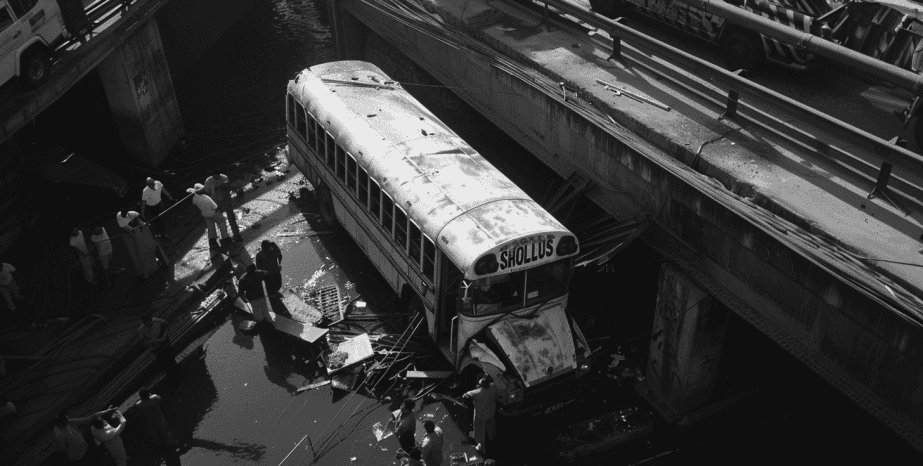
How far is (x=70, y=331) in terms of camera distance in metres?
13.7

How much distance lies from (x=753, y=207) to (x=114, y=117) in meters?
15.0

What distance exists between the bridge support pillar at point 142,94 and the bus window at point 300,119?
14.9 ft

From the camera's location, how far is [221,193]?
52.7 feet

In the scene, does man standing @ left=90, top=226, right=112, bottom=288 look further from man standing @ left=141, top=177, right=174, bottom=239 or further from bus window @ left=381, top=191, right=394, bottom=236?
bus window @ left=381, top=191, right=394, bottom=236

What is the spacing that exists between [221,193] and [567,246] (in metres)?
7.87

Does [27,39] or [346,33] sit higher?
[27,39]

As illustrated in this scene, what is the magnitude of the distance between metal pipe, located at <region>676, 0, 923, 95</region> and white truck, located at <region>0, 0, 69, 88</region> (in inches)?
485

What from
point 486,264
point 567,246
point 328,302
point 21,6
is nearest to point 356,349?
point 328,302

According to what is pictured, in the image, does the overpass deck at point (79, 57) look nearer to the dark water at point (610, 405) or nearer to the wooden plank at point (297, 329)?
the dark water at point (610, 405)

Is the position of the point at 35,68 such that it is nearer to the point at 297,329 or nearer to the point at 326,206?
the point at 326,206

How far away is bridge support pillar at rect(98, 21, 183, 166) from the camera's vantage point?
59.7ft

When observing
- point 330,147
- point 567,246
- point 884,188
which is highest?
point 884,188

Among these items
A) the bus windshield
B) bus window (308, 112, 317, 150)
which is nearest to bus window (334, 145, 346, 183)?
bus window (308, 112, 317, 150)

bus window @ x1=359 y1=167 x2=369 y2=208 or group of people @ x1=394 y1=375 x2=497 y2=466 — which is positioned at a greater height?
bus window @ x1=359 y1=167 x2=369 y2=208
